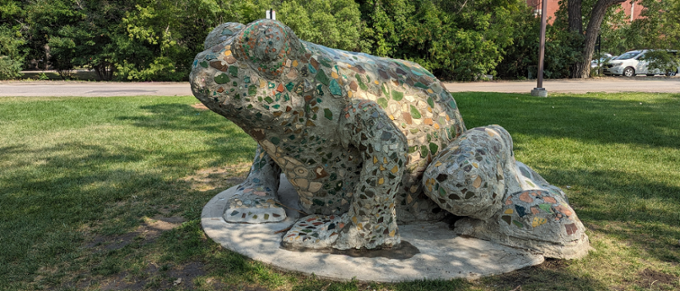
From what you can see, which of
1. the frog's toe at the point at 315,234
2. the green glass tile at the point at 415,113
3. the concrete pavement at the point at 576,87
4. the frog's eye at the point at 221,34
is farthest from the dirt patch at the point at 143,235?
the concrete pavement at the point at 576,87

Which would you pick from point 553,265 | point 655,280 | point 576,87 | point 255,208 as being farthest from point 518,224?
point 576,87

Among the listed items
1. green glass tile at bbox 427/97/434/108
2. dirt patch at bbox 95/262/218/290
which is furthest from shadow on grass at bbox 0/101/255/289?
green glass tile at bbox 427/97/434/108

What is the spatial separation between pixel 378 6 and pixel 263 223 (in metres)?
18.4

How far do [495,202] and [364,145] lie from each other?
40.5 inches

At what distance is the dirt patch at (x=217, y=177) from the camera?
5.57 metres

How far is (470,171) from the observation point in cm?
313

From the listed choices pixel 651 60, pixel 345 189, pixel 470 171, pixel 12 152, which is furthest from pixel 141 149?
pixel 651 60

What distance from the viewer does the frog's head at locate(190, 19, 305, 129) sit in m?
2.83

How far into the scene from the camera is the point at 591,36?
20.8 metres

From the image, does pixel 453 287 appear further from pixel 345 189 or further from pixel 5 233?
pixel 5 233

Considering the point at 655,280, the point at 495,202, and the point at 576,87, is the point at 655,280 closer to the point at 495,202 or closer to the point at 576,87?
the point at 495,202

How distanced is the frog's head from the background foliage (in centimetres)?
1565

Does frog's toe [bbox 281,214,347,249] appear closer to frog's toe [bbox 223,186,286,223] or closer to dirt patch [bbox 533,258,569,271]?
frog's toe [bbox 223,186,286,223]

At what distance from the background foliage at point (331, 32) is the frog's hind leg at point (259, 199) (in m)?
14.5
